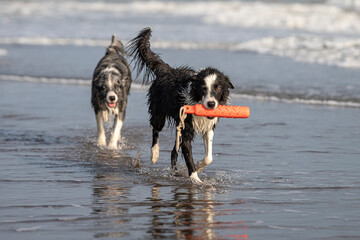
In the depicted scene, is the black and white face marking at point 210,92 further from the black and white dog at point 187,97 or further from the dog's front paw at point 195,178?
the dog's front paw at point 195,178

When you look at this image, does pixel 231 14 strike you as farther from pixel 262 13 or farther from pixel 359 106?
pixel 359 106

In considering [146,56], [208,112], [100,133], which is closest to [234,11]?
[100,133]

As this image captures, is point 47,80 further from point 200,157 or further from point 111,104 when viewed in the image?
point 200,157

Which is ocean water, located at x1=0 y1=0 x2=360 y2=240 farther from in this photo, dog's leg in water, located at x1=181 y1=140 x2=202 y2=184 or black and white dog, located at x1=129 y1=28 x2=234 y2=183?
black and white dog, located at x1=129 y1=28 x2=234 y2=183

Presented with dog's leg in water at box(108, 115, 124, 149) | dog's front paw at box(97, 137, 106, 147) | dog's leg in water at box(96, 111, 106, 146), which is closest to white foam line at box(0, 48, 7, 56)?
dog's leg in water at box(96, 111, 106, 146)

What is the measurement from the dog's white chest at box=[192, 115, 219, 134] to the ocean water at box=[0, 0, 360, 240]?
61 centimetres

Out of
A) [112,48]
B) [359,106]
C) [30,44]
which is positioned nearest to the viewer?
[112,48]

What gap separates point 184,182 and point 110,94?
10.4 feet

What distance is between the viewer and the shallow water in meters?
5.78

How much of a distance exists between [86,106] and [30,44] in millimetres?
15803

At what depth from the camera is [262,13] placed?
45.1m

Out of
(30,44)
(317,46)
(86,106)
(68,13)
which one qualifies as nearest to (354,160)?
(86,106)

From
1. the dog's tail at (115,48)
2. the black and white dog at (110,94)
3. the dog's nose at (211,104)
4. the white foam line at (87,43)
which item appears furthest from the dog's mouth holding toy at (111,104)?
the white foam line at (87,43)

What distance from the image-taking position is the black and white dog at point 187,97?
7.43 meters
